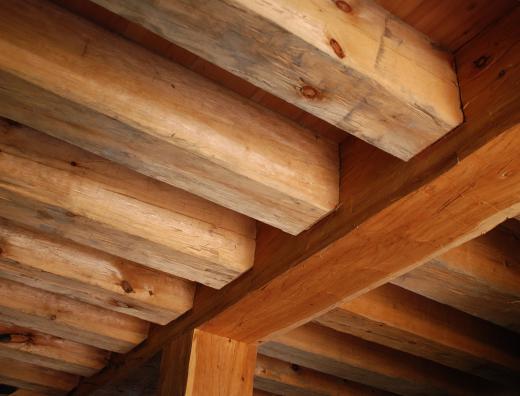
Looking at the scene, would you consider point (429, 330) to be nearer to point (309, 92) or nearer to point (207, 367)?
point (207, 367)

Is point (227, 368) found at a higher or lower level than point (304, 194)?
lower

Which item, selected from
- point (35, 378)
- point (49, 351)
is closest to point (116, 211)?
point (49, 351)

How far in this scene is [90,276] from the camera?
2.29 metres

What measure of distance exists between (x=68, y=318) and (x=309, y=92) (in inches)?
74.3

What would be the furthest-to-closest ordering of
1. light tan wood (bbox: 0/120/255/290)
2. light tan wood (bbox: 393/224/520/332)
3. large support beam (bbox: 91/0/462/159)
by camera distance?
light tan wood (bbox: 393/224/520/332), light tan wood (bbox: 0/120/255/290), large support beam (bbox: 91/0/462/159)

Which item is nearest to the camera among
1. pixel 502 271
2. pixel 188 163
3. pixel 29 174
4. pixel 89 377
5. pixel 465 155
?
pixel 465 155

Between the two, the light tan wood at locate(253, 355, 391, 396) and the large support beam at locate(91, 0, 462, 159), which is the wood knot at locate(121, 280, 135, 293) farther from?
the large support beam at locate(91, 0, 462, 159)

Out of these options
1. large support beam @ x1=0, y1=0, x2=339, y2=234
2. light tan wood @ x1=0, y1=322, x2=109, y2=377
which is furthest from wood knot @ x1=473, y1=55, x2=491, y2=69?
light tan wood @ x1=0, y1=322, x2=109, y2=377

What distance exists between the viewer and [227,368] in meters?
2.33

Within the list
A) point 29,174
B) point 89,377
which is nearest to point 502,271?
point 29,174

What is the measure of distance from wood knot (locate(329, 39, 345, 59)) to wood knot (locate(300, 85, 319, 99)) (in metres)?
0.12

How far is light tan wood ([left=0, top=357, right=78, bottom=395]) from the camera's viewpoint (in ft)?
11.1

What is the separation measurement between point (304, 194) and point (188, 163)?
38 cm

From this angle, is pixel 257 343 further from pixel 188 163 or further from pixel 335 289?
pixel 188 163
